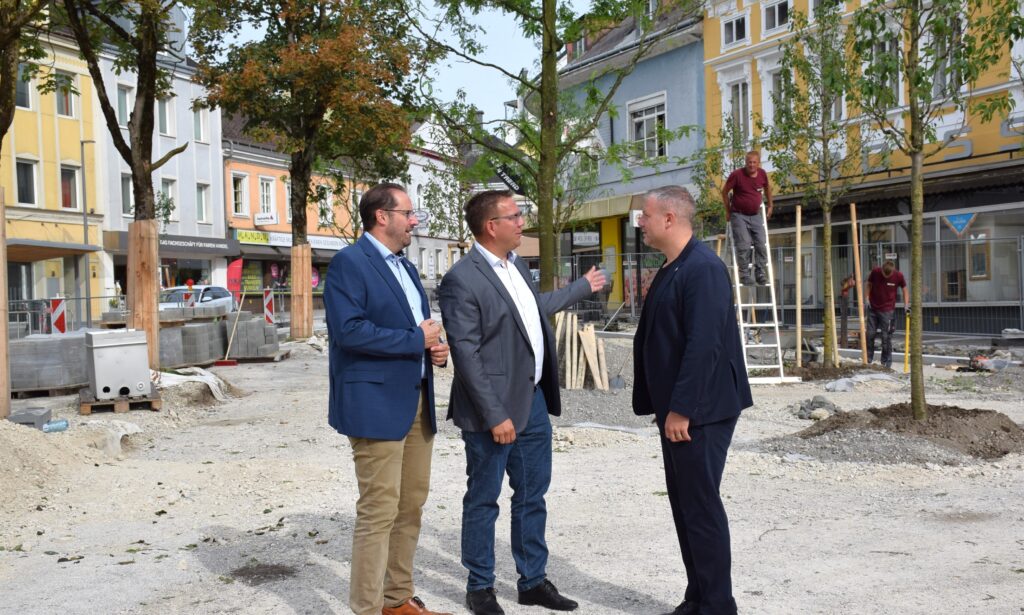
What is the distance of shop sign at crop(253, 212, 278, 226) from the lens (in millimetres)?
49500

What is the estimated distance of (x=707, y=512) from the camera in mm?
4125

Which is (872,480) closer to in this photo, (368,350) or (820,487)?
(820,487)

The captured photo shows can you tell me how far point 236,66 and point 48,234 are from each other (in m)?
19.3

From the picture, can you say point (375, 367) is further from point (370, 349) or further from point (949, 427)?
point (949, 427)

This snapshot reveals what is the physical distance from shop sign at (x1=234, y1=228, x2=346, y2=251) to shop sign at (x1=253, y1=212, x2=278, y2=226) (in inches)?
18.2

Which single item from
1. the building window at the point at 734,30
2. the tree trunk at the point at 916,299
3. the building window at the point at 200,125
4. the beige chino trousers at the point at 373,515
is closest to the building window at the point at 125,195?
the building window at the point at 200,125

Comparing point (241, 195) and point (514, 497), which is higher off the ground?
point (241, 195)

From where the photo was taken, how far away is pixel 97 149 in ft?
129

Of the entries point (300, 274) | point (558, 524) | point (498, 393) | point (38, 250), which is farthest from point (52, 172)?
point (498, 393)

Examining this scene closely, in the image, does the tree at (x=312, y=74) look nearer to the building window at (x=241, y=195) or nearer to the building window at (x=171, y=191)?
the building window at (x=171, y=191)

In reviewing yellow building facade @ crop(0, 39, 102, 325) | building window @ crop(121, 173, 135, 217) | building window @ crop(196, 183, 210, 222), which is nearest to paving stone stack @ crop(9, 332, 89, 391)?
yellow building facade @ crop(0, 39, 102, 325)

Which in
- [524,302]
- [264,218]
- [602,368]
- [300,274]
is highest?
[264,218]

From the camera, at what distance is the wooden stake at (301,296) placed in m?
23.8

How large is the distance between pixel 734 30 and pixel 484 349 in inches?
1041
